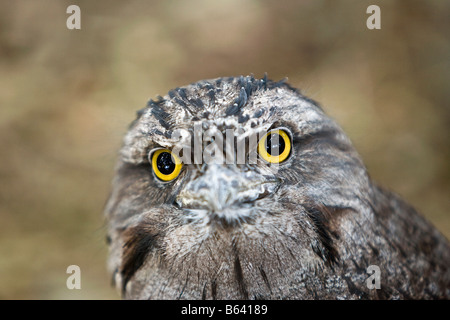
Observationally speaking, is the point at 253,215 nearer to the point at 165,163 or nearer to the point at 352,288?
the point at 165,163

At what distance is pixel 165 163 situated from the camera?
238 cm

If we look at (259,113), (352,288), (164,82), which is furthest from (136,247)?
(164,82)

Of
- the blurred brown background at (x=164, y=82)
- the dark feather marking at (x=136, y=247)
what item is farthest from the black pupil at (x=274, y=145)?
the blurred brown background at (x=164, y=82)

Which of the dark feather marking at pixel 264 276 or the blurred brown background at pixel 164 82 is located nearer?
the dark feather marking at pixel 264 276

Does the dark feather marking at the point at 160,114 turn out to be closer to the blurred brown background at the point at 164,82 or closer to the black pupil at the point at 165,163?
the black pupil at the point at 165,163

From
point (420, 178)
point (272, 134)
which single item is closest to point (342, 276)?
point (272, 134)

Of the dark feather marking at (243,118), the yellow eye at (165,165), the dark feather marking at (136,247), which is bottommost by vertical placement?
the dark feather marking at (136,247)

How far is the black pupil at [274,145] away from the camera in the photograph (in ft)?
7.47

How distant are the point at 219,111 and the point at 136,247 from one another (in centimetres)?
92

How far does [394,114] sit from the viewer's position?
6.32m

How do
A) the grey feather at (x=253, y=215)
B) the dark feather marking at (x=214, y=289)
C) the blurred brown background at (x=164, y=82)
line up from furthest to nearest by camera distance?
1. the blurred brown background at (x=164, y=82)
2. the dark feather marking at (x=214, y=289)
3. the grey feather at (x=253, y=215)

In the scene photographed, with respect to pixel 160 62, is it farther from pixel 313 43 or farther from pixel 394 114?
pixel 394 114

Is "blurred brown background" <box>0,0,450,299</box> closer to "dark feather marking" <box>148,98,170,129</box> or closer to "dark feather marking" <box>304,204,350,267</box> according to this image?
"dark feather marking" <box>148,98,170,129</box>

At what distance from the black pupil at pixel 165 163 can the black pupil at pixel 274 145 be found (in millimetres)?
500
